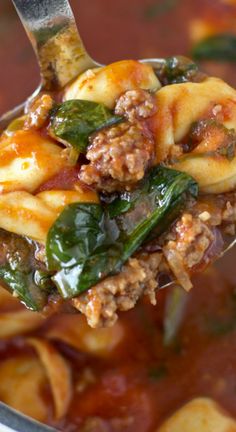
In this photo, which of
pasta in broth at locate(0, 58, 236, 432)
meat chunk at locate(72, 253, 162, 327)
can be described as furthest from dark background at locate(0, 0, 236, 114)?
meat chunk at locate(72, 253, 162, 327)

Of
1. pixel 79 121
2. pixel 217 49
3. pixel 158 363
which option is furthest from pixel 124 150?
pixel 217 49

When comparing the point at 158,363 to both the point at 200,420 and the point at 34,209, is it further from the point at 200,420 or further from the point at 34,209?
the point at 34,209

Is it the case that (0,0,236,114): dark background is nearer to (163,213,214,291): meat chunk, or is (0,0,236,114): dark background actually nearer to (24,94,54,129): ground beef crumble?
(24,94,54,129): ground beef crumble

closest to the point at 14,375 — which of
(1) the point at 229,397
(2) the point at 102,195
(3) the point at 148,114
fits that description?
(1) the point at 229,397

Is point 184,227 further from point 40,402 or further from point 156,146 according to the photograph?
point 40,402

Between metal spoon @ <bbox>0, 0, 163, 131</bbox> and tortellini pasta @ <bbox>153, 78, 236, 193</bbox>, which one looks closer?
tortellini pasta @ <bbox>153, 78, 236, 193</bbox>

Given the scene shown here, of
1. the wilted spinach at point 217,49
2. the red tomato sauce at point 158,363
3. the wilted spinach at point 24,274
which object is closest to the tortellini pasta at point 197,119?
the wilted spinach at point 24,274
